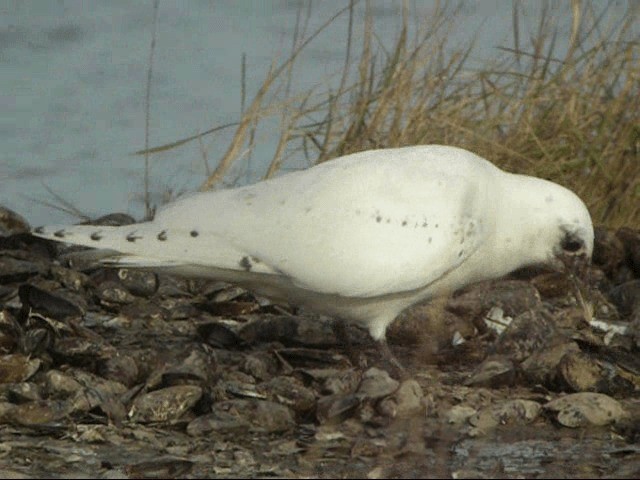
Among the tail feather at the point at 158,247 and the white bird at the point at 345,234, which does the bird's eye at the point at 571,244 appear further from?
the tail feather at the point at 158,247

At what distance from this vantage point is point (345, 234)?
6.24 m

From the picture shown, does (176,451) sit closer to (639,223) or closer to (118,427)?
(118,427)

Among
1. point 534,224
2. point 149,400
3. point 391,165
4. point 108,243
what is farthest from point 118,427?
point 534,224

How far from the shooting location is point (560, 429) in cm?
586

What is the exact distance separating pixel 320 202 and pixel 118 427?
3.92 ft

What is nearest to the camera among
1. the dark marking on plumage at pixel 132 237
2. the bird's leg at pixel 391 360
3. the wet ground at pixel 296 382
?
the wet ground at pixel 296 382

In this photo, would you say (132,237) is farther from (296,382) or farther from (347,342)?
(347,342)

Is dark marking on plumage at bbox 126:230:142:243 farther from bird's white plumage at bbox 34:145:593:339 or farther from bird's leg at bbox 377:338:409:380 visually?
bird's leg at bbox 377:338:409:380

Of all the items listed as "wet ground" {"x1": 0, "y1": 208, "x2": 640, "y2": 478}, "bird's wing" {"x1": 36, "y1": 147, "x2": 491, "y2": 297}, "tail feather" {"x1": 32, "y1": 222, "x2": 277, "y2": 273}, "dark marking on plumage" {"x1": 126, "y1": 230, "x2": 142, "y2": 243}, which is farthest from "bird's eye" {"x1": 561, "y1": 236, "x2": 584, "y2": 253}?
"dark marking on plumage" {"x1": 126, "y1": 230, "x2": 142, "y2": 243}

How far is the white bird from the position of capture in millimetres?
6191

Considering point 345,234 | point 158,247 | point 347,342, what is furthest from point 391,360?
point 158,247

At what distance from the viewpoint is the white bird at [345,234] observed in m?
6.19

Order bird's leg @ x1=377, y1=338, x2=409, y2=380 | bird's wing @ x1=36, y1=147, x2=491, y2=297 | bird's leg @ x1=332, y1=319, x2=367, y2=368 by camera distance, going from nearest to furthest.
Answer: bird's wing @ x1=36, y1=147, x2=491, y2=297, bird's leg @ x1=377, y1=338, x2=409, y2=380, bird's leg @ x1=332, y1=319, x2=367, y2=368

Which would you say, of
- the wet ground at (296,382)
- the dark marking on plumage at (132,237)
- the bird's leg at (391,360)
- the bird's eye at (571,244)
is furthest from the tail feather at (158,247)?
the bird's eye at (571,244)
